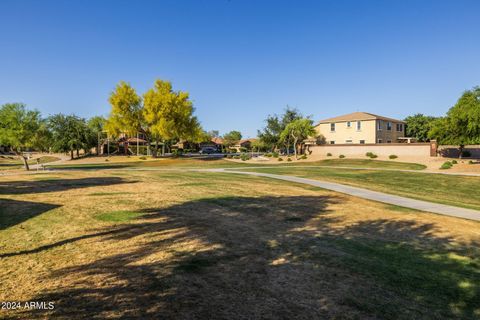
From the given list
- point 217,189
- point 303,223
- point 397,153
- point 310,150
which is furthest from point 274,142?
point 303,223

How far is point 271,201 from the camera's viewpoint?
12680mm

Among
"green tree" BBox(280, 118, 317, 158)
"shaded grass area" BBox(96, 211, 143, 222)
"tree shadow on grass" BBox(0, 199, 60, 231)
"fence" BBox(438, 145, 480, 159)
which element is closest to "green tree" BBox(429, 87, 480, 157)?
"fence" BBox(438, 145, 480, 159)

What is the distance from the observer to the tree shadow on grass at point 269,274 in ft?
14.4

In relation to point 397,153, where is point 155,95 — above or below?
above

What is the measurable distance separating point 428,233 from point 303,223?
343 centimetres

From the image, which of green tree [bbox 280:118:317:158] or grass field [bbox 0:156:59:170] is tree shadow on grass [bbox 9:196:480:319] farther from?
green tree [bbox 280:118:317:158]

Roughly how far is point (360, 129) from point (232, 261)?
176 feet

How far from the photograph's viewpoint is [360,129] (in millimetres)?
54812

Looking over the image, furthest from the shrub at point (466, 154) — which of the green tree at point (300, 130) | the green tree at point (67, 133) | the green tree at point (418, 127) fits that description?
the green tree at point (67, 133)

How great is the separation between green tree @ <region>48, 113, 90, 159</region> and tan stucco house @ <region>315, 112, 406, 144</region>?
47104mm

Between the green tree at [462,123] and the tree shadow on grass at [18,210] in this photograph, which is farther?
the green tree at [462,123]

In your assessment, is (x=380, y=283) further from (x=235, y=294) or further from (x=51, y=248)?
(x=51, y=248)

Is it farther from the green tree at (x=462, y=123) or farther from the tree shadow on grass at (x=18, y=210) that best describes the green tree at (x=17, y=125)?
the green tree at (x=462, y=123)

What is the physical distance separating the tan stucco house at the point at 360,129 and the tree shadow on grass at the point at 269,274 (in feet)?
159
